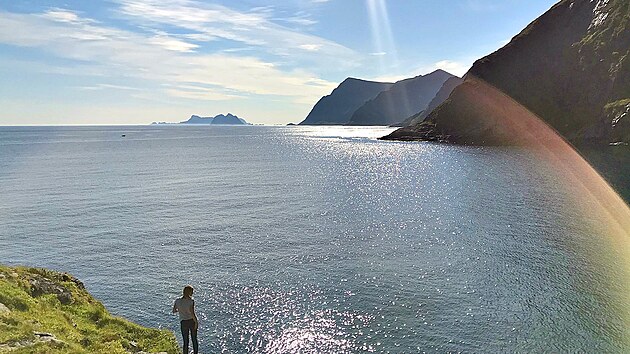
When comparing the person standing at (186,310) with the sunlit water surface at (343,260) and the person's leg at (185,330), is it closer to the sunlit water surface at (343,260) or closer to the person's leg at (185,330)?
the person's leg at (185,330)

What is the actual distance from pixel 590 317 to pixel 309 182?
67.2m

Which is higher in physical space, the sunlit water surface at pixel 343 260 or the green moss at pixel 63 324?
the green moss at pixel 63 324

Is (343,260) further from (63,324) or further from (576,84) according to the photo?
(576,84)

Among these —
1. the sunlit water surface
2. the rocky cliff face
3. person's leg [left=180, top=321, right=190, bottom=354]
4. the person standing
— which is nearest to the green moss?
person's leg [left=180, top=321, right=190, bottom=354]

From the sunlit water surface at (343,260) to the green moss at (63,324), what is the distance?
377 centimetres

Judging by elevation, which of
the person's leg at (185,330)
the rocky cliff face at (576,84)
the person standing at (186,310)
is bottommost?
the person's leg at (185,330)

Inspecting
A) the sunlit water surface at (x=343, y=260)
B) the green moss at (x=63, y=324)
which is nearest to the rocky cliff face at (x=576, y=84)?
the sunlit water surface at (x=343, y=260)

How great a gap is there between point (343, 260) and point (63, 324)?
2504 cm

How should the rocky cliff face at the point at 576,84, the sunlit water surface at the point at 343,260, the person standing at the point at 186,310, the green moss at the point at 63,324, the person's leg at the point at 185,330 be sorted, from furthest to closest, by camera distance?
1. the rocky cliff face at the point at 576,84
2. the sunlit water surface at the point at 343,260
3. the person's leg at the point at 185,330
4. the person standing at the point at 186,310
5. the green moss at the point at 63,324

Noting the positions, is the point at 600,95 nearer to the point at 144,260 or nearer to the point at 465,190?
the point at 465,190

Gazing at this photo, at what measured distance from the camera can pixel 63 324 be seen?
2128 centimetres

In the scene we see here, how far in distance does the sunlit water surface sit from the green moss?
12.4 ft

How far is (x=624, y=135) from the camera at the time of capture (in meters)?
135

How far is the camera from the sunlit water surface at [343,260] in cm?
2806
